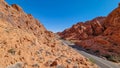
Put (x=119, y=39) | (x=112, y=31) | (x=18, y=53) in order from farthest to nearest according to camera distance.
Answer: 1. (x=112, y=31)
2. (x=119, y=39)
3. (x=18, y=53)

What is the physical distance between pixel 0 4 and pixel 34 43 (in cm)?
849

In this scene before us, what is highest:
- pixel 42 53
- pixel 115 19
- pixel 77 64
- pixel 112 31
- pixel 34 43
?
pixel 115 19

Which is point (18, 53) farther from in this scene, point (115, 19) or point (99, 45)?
point (115, 19)

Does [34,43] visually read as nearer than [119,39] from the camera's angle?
Yes

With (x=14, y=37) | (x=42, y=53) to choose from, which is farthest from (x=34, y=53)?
(x=14, y=37)

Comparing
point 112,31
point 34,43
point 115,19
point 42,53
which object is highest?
point 115,19

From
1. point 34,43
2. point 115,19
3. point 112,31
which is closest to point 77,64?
point 34,43

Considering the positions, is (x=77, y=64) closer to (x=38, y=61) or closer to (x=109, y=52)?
(x=38, y=61)

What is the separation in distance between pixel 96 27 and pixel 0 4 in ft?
193

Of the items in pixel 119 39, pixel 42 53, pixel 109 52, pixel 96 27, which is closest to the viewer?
pixel 42 53

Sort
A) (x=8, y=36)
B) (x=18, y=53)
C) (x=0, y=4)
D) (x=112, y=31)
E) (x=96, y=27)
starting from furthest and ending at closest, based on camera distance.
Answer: (x=96, y=27)
(x=112, y=31)
(x=0, y=4)
(x=8, y=36)
(x=18, y=53)

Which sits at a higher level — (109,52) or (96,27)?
(96,27)

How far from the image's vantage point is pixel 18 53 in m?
14.1

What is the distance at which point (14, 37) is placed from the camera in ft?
51.0
